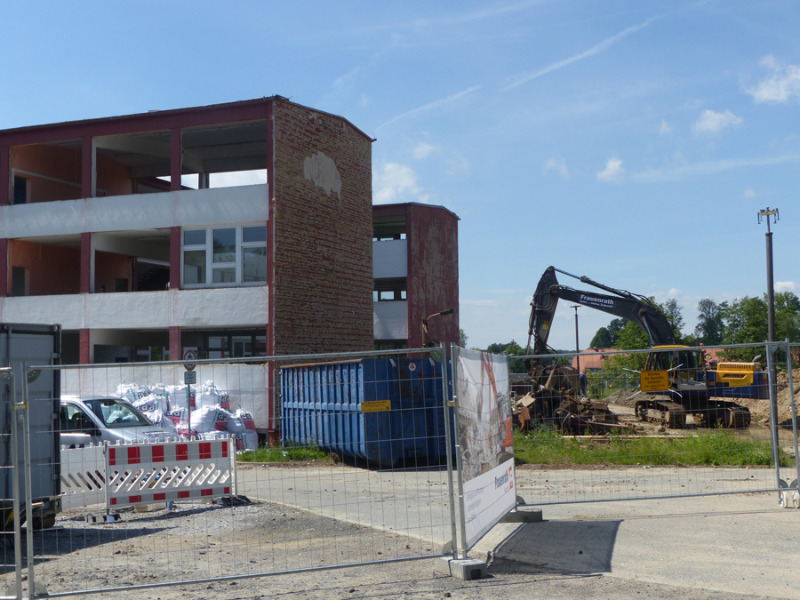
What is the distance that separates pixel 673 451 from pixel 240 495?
7.68 m

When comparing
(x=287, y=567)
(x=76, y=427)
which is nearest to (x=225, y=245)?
(x=76, y=427)

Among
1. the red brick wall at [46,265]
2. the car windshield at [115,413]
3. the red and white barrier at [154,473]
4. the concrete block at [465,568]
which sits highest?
the red brick wall at [46,265]

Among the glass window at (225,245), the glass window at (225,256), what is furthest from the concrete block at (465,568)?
the glass window at (225,245)

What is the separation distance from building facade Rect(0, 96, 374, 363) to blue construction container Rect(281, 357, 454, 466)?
6.97 meters

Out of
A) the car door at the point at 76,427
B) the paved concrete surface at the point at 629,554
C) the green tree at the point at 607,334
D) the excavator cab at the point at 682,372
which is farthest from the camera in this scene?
the green tree at the point at 607,334

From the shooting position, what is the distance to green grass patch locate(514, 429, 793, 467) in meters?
14.7

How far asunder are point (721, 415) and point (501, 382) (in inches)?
496

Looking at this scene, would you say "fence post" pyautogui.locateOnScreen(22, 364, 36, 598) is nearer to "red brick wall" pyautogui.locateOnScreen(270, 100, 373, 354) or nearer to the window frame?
"red brick wall" pyautogui.locateOnScreen(270, 100, 373, 354)

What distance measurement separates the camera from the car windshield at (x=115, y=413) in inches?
564

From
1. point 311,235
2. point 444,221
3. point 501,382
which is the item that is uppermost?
point 444,221

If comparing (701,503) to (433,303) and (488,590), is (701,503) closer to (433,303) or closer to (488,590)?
(488,590)

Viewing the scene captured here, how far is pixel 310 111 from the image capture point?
25781mm

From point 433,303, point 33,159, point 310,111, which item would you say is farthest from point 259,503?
point 433,303

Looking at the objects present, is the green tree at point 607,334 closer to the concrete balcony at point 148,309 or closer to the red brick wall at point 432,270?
the red brick wall at point 432,270
